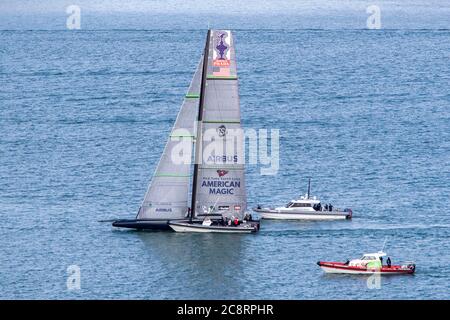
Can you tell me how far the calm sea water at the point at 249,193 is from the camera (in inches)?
4267

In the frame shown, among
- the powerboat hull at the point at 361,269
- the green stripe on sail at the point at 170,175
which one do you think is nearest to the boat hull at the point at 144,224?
the green stripe on sail at the point at 170,175

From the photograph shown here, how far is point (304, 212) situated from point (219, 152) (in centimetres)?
1121

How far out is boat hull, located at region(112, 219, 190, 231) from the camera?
121312 mm

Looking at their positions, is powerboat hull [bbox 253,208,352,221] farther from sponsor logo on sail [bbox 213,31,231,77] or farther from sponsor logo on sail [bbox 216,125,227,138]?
sponsor logo on sail [bbox 213,31,231,77]

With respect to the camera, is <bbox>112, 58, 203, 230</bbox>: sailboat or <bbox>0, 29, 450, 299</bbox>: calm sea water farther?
<bbox>112, 58, 203, 230</bbox>: sailboat

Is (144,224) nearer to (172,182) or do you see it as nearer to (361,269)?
(172,182)

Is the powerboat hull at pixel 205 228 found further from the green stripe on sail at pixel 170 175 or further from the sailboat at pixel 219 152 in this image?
the green stripe on sail at pixel 170 175

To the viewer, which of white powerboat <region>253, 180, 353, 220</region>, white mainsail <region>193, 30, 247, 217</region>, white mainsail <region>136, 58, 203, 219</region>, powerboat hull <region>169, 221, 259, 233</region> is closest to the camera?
white mainsail <region>193, 30, 247, 217</region>

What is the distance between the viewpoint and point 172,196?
400 feet

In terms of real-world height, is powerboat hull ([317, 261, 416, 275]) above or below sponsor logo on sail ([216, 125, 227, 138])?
below

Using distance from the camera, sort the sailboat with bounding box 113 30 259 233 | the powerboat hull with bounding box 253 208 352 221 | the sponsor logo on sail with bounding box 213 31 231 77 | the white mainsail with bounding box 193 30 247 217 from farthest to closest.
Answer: the powerboat hull with bounding box 253 208 352 221
the sailboat with bounding box 113 30 259 233
the white mainsail with bounding box 193 30 247 217
the sponsor logo on sail with bounding box 213 31 231 77

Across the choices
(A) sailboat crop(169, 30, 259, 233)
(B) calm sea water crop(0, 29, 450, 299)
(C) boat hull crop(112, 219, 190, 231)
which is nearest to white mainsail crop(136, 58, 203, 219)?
(C) boat hull crop(112, 219, 190, 231)

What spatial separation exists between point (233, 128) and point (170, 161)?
574 cm
